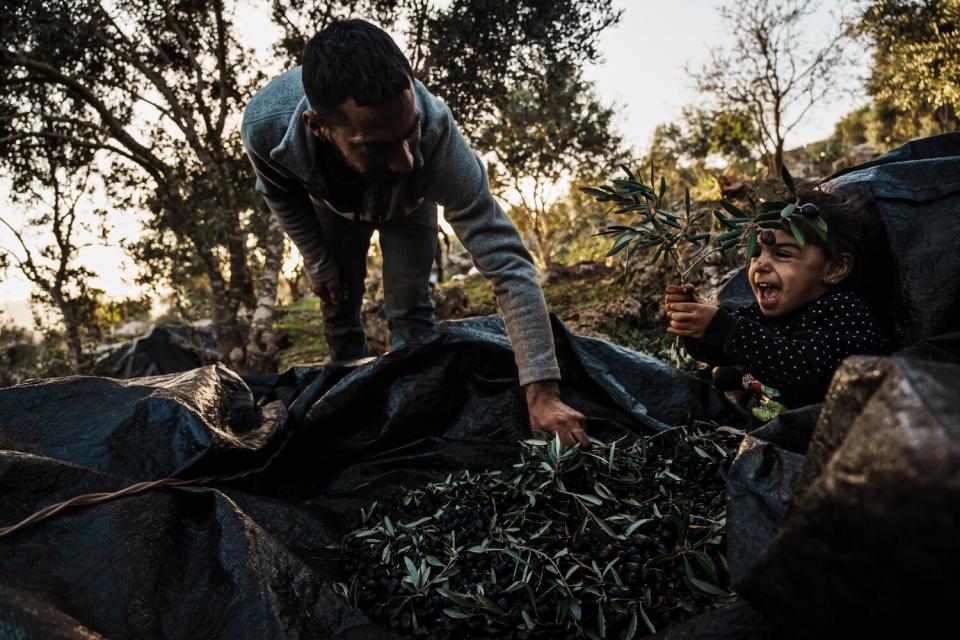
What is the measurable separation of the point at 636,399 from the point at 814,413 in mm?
1206

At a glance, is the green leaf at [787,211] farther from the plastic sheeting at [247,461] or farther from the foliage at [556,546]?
the plastic sheeting at [247,461]

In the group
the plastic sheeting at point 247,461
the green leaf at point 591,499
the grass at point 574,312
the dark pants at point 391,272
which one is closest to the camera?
the plastic sheeting at point 247,461

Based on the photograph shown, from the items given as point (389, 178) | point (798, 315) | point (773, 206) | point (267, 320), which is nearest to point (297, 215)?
point (389, 178)

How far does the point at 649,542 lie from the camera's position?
1439 mm

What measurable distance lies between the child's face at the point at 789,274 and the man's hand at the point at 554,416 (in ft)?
2.75

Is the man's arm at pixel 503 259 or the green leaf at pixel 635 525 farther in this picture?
the man's arm at pixel 503 259

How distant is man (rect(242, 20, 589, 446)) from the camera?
1.89 m

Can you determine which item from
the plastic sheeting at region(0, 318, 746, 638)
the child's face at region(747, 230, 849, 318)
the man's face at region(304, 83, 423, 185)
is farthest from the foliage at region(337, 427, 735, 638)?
the man's face at region(304, 83, 423, 185)

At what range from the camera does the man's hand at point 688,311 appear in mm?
1960

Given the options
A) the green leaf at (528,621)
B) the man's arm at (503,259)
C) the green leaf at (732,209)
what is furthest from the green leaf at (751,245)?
the green leaf at (528,621)

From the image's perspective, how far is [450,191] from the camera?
2.32 metres

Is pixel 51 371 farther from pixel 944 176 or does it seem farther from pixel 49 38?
pixel 944 176

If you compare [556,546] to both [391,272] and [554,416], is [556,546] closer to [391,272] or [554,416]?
[554,416]

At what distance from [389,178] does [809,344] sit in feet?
5.45
